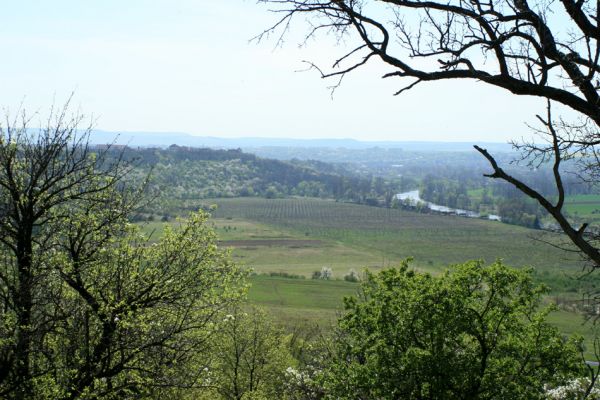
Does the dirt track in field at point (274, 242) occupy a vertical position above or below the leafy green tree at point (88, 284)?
below

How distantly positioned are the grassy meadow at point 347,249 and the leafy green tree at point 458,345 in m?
36.9

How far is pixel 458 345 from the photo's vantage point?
56.0 ft

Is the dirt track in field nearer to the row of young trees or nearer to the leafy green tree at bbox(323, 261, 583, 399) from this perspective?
the row of young trees

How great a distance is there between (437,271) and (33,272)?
313ft

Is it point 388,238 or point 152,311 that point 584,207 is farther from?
point 152,311

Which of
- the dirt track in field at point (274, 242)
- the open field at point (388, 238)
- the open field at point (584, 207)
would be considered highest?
the open field at point (584, 207)

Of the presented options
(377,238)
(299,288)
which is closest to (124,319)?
(299,288)

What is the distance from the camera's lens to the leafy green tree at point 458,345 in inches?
628

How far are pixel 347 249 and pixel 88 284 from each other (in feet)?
392

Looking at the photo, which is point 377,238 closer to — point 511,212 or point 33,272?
point 511,212

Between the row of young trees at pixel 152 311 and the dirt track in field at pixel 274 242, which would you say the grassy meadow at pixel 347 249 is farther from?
the row of young trees at pixel 152 311

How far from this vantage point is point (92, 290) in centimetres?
1390

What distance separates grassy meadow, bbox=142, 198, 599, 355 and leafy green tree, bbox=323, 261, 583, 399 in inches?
1453

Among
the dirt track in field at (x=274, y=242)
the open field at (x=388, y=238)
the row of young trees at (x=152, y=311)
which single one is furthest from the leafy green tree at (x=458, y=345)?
the dirt track in field at (x=274, y=242)
